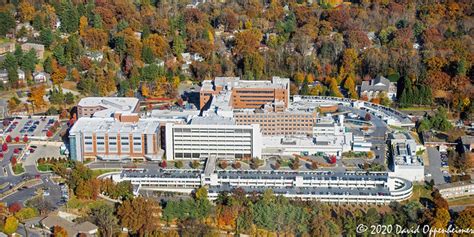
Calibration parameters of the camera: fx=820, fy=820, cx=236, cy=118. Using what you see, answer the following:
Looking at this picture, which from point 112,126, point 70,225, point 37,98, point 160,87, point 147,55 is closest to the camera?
point 70,225

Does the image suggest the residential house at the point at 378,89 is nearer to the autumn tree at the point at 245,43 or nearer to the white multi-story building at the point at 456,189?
the autumn tree at the point at 245,43

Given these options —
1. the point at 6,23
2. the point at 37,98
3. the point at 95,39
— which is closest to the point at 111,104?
the point at 37,98

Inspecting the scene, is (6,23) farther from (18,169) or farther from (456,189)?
(456,189)

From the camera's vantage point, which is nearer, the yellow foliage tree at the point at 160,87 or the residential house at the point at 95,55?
the yellow foliage tree at the point at 160,87

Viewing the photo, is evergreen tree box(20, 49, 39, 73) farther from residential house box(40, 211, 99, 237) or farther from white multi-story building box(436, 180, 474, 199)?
white multi-story building box(436, 180, 474, 199)

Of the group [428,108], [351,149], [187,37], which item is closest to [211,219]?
[351,149]

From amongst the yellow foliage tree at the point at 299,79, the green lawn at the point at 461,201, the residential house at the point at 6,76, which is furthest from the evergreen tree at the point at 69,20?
the green lawn at the point at 461,201

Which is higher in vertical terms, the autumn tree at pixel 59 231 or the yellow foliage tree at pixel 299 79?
the yellow foliage tree at pixel 299 79
